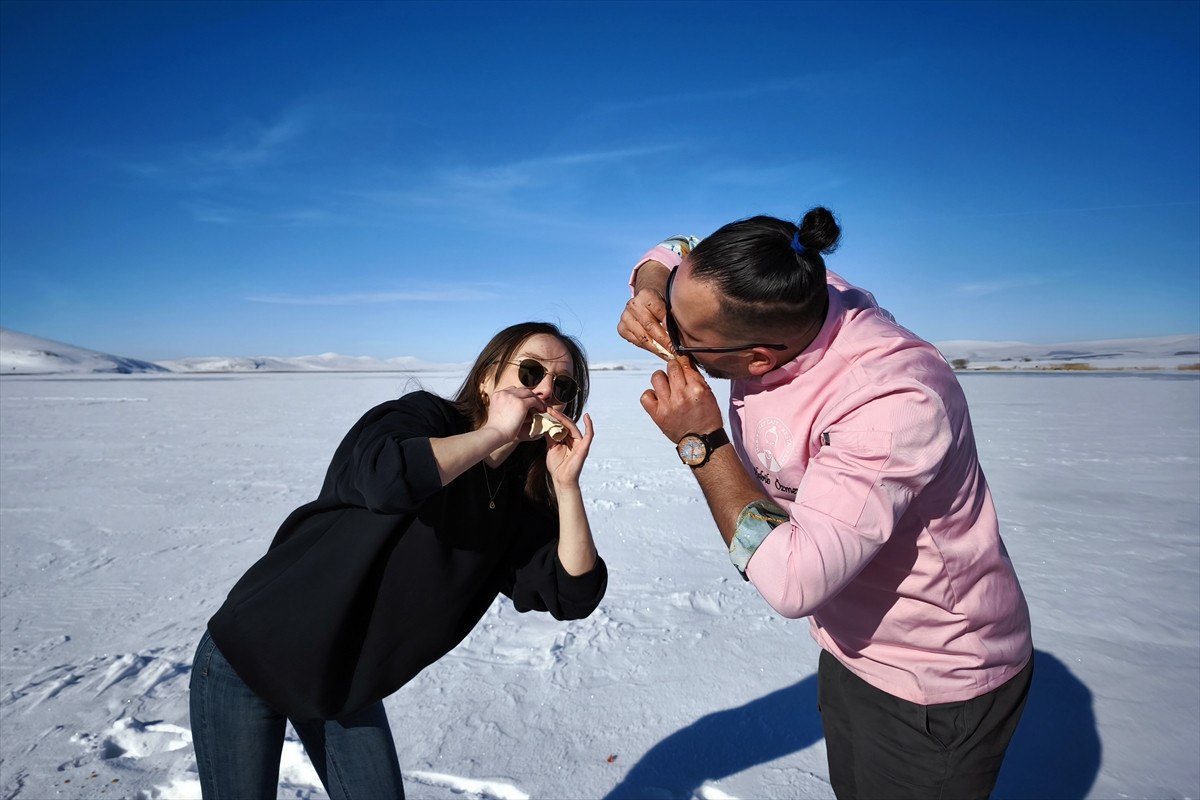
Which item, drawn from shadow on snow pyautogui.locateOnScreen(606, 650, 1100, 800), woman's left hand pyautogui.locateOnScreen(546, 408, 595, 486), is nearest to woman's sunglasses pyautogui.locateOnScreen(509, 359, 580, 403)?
woman's left hand pyautogui.locateOnScreen(546, 408, 595, 486)

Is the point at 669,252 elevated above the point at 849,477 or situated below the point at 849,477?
above

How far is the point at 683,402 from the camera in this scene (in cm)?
179

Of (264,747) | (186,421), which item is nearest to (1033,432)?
(264,747)

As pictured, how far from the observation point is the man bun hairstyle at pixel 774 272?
1.61 metres

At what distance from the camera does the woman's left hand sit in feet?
6.44

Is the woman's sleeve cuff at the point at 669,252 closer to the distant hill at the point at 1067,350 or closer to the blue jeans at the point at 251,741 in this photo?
the blue jeans at the point at 251,741

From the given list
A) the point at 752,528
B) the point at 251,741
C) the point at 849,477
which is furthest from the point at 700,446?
the point at 251,741

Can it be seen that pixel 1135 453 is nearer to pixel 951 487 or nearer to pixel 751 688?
pixel 751 688

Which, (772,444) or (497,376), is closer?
(772,444)

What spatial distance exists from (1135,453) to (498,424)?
12.5 metres

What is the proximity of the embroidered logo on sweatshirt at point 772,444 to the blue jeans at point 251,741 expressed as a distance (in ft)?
4.98

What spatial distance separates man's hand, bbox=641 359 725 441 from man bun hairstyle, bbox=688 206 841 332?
0.20 meters

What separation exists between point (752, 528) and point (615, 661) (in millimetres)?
2972

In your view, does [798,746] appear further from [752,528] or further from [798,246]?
[798,246]
